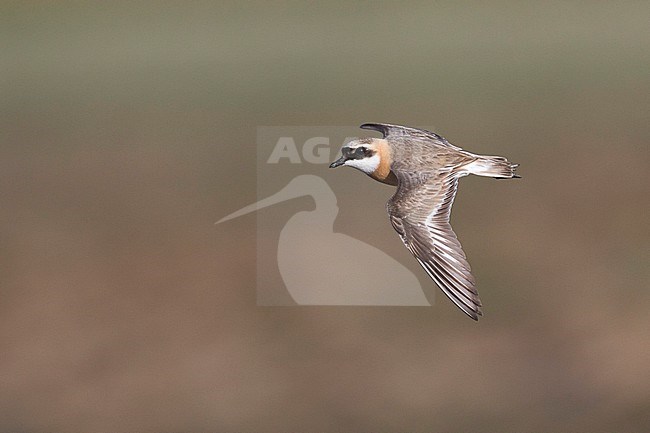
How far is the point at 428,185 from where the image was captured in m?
5.23

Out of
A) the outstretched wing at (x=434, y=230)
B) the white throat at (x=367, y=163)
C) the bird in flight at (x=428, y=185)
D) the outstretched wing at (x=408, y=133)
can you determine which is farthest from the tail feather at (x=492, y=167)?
the white throat at (x=367, y=163)

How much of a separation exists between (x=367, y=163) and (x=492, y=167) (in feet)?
2.37

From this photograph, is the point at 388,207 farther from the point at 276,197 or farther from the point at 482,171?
the point at 276,197

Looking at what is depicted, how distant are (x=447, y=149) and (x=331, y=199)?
197 centimetres

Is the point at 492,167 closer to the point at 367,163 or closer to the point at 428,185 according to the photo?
the point at 428,185

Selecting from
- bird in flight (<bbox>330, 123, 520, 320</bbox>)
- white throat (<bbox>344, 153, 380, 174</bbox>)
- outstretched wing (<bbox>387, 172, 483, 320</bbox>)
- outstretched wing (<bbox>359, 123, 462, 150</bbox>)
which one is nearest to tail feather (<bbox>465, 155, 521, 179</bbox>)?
bird in flight (<bbox>330, 123, 520, 320</bbox>)

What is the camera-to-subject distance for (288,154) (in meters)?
6.81

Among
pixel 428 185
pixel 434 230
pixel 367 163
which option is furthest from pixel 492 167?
pixel 367 163

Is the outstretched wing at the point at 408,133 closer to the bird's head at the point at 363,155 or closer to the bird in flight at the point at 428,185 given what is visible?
the bird in flight at the point at 428,185

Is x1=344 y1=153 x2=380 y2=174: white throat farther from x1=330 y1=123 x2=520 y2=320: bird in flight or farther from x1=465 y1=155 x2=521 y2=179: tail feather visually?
x1=465 y1=155 x2=521 y2=179: tail feather

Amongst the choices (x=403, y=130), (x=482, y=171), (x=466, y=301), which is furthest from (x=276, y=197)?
(x=466, y=301)

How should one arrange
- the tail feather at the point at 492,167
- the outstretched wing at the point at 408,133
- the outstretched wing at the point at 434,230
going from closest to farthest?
1. the outstretched wing at the point at 434,230
2. the tail feather at the point at 492,167
3. the outstretched wing at the point at 408,133

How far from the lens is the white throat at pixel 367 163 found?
5.36 metres

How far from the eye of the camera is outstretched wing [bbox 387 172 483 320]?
16.1 ft
